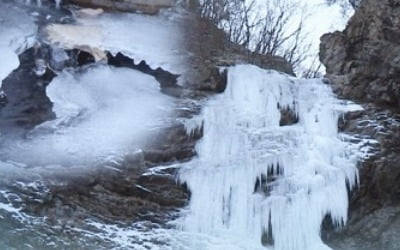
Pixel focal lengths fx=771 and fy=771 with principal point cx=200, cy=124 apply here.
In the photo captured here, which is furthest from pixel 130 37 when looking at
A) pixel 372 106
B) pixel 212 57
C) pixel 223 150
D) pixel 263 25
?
pixel 263 25

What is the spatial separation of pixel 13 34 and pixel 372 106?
3.62 m

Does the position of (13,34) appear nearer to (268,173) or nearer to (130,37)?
(130,37)

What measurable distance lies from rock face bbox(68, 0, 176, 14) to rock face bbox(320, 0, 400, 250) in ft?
7.59

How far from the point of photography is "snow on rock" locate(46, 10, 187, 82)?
7832 millimetres

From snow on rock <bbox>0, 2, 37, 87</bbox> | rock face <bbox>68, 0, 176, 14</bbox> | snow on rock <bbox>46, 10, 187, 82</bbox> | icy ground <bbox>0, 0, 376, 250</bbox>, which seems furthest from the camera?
rock face <bbox>68, 0, 176, 14</bbox>

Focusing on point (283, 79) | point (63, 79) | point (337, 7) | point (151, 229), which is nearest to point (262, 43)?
point (337, 7)

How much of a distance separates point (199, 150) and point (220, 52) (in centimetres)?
183

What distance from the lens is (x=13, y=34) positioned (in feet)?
25.5

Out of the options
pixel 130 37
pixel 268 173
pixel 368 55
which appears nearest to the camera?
pixel 268 173

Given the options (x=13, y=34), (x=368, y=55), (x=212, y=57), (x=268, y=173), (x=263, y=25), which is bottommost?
(x=268, y=173)

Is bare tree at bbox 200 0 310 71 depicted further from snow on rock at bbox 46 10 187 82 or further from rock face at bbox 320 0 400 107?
rock face at bbox 320 0 400 107

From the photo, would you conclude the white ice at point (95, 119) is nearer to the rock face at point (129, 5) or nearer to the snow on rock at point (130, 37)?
the snow on rock at point (130, 37)

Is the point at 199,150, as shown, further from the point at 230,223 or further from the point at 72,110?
the point at 72,110

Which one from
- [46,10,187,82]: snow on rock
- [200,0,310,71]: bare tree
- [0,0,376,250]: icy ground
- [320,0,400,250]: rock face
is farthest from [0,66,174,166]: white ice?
[200,0,310,71]: bare tree
